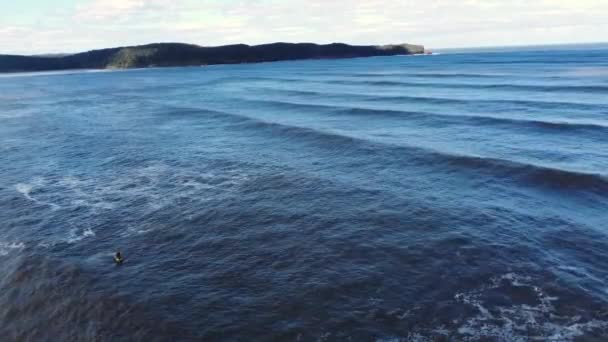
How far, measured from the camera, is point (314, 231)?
49469 millimetres

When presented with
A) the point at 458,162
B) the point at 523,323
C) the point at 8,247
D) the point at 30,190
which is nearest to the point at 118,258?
the point at 8,247

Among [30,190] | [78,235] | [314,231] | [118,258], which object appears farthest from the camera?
[30,190]

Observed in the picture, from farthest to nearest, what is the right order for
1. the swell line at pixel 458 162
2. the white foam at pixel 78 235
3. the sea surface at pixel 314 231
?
the swell line at pixel 458 162 < the white foam at pixel 78 235 < the sea surface at pixel 314 231

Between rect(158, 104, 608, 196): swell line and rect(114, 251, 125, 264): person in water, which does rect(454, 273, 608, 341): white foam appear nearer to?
rect(158, 104, 608, 196): swell line

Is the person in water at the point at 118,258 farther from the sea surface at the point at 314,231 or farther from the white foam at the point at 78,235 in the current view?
the white foam at the point at 78,235

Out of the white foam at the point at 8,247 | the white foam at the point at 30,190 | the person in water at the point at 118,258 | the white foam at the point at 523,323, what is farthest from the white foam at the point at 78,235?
the white foam at the point at 523,323

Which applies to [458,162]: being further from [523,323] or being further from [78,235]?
[78,235]

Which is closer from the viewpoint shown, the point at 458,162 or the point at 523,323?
the point at 523,323

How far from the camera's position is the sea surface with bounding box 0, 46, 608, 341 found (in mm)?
34906

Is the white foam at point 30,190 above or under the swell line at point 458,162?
under

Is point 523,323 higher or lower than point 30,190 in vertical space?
lower

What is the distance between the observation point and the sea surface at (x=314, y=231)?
34.9 meters

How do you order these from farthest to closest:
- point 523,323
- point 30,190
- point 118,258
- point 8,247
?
point 30,190, point 8,247, point 118,258, point 523,323

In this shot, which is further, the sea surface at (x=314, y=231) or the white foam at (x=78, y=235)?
the white foam at (x=78, y=235)
